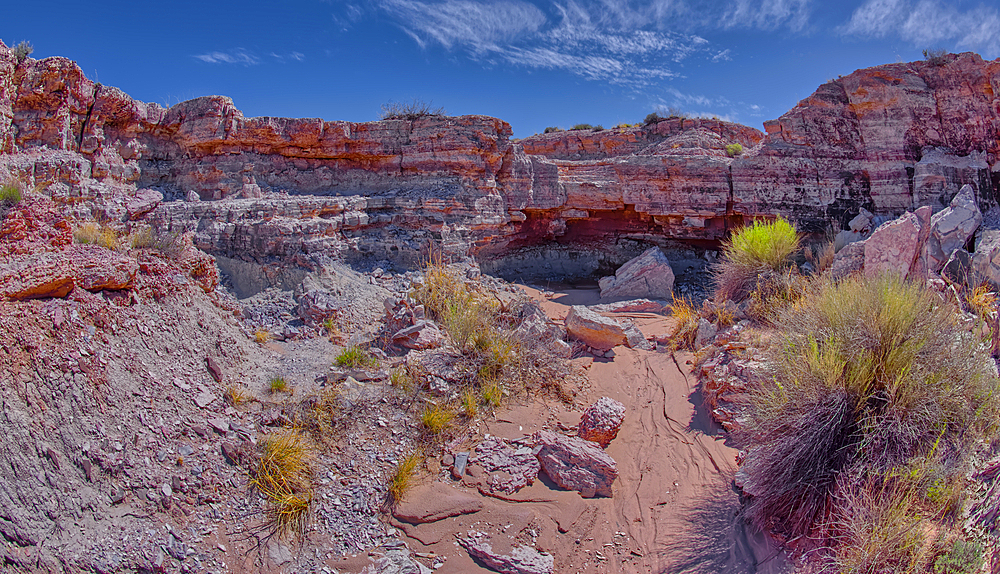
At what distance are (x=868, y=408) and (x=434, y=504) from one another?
3.30 metres

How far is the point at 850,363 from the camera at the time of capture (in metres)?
3.50

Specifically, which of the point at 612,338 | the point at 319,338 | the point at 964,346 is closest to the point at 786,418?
the point at 964,346

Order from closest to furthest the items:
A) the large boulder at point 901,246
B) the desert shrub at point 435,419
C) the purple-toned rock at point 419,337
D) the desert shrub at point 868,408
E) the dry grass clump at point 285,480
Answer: the desert shrub at point 868,408
the dry grass clump at point 285,480
the desert shrub at point 435,419
the purple-toned rock at point 419,337
the large boulder at point 901,246

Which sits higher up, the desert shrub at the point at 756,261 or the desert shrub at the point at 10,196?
the desert shrub at the point at 10,196

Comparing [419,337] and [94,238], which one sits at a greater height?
[94,238]

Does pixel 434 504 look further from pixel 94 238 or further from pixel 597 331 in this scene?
pixel 94 238

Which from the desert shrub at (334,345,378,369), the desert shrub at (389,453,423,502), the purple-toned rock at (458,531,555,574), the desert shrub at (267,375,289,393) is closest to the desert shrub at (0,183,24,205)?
the desert shrub at (267,375,289,393)

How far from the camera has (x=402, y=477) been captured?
4.32 m

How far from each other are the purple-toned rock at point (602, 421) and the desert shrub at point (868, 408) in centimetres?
153

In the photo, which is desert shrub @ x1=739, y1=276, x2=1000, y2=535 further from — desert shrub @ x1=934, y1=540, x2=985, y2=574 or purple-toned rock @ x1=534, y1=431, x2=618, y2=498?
purple-toned rock @ x1=534, y1=431, x2=618, y2=498

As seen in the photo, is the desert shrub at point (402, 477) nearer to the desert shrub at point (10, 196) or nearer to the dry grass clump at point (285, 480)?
the dry grass clump at point (285, 480)

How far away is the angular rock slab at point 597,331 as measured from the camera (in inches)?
287

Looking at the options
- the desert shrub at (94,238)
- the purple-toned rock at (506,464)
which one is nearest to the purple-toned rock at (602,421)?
the purple-toned rock at (506,464)

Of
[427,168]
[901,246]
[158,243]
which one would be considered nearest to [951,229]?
[901,246]
